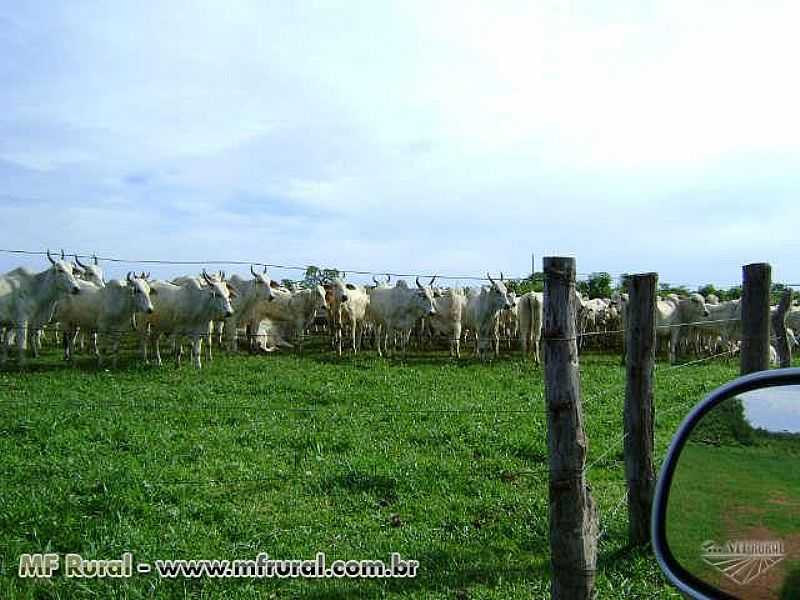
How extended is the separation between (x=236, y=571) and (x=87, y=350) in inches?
747

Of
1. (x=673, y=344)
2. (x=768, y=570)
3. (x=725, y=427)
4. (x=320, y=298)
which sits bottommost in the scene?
(x=673, y=344)

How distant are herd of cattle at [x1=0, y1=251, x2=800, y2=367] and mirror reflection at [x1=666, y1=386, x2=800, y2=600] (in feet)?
36.3

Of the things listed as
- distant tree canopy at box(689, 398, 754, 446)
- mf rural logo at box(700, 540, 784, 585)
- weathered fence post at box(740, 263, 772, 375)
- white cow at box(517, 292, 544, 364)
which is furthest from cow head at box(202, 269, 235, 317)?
mf rural logo at box(700, 540, 784, 585)

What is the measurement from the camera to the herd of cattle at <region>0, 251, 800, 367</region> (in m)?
17.8

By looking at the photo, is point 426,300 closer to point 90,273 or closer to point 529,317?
point 529,317

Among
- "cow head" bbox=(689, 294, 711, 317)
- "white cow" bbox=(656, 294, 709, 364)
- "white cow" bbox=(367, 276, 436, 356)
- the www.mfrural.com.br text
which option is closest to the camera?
the www.mfrural.com.br text

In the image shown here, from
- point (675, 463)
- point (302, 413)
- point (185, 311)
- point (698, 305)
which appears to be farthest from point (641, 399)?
point (698, 305)

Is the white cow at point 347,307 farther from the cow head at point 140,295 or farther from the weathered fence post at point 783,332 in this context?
the weathered fence post at point 783,332

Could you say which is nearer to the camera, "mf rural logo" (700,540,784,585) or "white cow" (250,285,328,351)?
"mf rural logo" (700,540,784,585)

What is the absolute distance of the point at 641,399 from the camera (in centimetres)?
518

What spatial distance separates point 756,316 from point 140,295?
16.1 m

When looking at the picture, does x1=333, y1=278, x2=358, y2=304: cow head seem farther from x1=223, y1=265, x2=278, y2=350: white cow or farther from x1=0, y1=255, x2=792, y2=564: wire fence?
x1=0, y1=255, x2=792, y2=564: wire fence

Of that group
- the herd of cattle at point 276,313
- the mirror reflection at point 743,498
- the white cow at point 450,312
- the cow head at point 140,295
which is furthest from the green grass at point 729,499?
→ the white cow at point 450,312

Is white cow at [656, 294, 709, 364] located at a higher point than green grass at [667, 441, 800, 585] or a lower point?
higher
